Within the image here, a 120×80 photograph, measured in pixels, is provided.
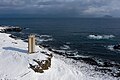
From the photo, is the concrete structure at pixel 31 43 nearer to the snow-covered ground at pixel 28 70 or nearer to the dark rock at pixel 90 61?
the snow-covered ground at pixel 28 70

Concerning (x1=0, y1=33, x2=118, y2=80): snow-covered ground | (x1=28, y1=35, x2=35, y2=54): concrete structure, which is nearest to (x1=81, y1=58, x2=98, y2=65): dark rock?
(x1=0, y1=33, x2=118, y2=80): snow-covered ground

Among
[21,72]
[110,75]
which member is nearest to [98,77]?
[110,75]

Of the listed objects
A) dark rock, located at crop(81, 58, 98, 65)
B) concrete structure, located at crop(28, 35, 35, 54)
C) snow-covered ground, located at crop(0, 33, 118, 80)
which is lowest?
dark rock, located at crop(81, 58, 98, 65)

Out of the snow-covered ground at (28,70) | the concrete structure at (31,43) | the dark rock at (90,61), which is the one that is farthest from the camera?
the dark rock at (90,61)

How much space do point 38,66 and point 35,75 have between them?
168cm

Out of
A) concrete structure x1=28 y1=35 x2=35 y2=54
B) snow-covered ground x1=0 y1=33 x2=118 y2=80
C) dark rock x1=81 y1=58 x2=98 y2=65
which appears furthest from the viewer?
dark rock x1=81 y1=58 x2=98 y2=65

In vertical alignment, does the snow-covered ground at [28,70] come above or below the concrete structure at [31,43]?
below

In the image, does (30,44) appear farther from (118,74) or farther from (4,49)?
(118,74)

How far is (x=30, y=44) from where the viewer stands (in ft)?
123

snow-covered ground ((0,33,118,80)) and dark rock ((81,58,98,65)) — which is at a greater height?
snow-covered ground ((0,33,118,80))

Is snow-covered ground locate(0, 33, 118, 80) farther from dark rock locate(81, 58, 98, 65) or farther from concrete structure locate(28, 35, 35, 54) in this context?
dark rock locate(81, 58, 98, 65)

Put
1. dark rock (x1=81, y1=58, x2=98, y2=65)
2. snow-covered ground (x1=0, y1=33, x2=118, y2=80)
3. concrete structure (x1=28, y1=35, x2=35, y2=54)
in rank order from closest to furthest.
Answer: snow-covered ground (x1=0, y1=33, x2=118, y2=80), concrete structure (x1=28, y1=35, x2=35, y2=54), dark rock (x1=81, y1=58, x2=98, y2=65)

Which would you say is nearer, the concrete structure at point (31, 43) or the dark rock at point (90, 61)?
the concrete structure at point (31, 43)

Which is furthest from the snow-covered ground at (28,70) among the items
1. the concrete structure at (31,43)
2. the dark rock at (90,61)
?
the dark rock at (90,61)
